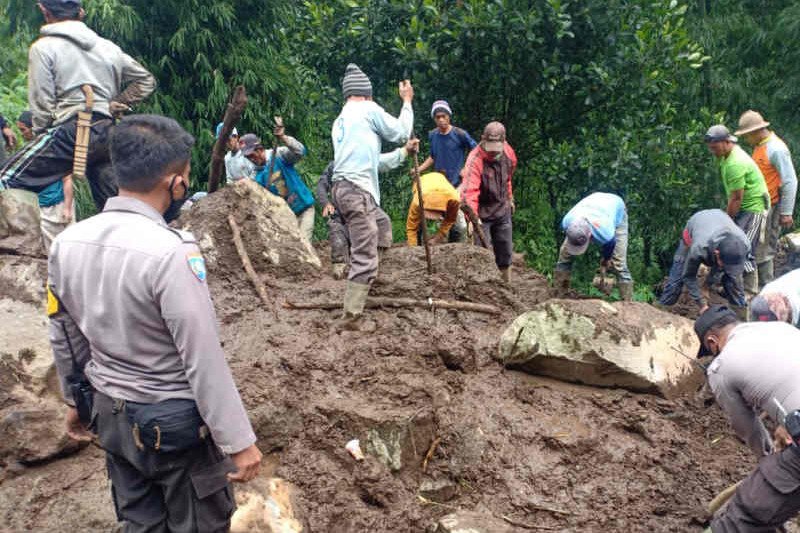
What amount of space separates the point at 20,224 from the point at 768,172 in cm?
676

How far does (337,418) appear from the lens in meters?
4.11

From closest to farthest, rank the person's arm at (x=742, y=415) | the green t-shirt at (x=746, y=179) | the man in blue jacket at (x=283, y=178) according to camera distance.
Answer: the person's arm at (x=742, y=415) < the green t-shirt at (x=746, y=179) < the man in blue jacket at (x=283, y=178)

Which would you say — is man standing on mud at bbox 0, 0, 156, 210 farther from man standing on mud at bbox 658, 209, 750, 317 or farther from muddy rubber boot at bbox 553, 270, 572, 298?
man standing on mud at bbox 658, 209, 750, 317

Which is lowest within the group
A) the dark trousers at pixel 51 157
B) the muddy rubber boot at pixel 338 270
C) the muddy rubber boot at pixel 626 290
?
the muddy rubber boot at pixel 338 270

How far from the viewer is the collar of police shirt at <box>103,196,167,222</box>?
2.19 metres

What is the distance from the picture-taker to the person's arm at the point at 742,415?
3.32 metres

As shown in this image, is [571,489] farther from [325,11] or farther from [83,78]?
[325,11]

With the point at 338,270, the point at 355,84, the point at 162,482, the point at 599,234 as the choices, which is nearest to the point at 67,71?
the point at 355,84

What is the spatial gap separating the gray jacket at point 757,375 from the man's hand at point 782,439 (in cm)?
6

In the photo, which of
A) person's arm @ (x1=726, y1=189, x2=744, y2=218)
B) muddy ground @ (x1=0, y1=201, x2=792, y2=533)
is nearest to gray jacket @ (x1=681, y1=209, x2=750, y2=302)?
person's arm @ (x1=726, y1=189, x2=744, y2=218)

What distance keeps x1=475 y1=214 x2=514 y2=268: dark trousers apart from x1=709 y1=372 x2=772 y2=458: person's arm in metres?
3.46

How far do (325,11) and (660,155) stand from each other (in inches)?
171

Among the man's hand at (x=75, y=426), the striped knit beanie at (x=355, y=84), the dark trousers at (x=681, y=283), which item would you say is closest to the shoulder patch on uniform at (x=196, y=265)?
the man's hand at (x=75, y=426)

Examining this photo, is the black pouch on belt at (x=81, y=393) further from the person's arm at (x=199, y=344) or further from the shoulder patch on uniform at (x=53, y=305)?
the person's arm at (x=199, y=344)
